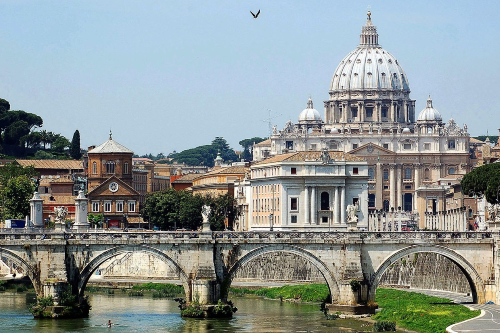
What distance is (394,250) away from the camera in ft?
265

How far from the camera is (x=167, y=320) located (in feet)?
268

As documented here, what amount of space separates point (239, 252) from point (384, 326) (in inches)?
396

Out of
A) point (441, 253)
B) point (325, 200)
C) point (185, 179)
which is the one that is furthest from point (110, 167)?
point (441, 253)

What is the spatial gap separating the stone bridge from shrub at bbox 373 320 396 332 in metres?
4.83

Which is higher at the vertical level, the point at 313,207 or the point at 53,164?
the point at 53,164

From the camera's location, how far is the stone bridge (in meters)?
80.4

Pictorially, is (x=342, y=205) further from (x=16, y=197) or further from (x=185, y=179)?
(x=185, y=179)

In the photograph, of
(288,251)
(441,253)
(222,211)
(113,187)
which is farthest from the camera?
(222,211)

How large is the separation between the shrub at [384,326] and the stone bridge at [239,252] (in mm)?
4827

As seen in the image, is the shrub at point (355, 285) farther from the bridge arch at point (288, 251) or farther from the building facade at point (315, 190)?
the building facade at point (315, 190)

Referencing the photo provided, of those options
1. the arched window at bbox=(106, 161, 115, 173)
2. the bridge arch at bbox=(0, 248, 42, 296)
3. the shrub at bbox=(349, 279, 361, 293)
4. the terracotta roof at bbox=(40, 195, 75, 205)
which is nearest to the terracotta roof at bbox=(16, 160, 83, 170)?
the terracotta roof at bbox=(40, 195, 75, 205)

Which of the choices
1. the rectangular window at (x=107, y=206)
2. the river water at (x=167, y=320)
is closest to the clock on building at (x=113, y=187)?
the rectangular window at (x=107, y=206)

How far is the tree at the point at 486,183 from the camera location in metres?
104

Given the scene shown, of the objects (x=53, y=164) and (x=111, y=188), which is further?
(x=53, y=164)
